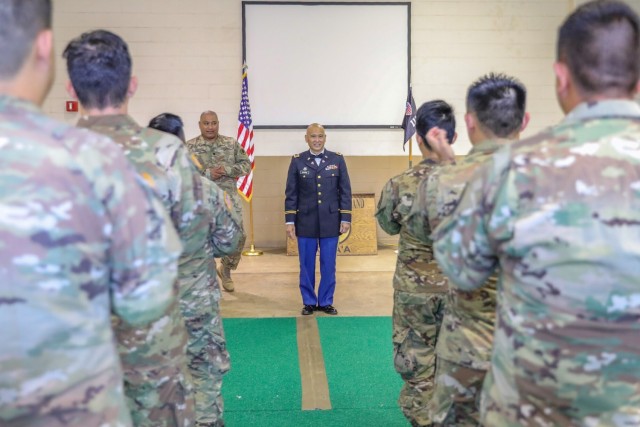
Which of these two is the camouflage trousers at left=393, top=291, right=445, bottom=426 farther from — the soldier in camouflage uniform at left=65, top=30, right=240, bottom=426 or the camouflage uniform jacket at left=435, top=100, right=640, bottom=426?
the camouflage uniform jacket at left=435, top=100, right=640, bottom=426

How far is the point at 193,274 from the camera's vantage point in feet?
8.99

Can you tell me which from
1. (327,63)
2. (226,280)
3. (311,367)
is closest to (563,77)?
(311,367)

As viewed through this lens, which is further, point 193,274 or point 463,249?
point 193,274

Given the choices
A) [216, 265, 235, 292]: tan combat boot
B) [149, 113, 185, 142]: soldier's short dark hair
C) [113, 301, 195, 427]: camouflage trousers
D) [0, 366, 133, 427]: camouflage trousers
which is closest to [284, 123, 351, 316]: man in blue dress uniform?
[216, 265, 235, 292]: tan combat boot

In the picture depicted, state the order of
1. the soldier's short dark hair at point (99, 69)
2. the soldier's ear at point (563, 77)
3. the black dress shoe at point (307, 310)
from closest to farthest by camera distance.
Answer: the soldier's ear at point (563, 77) < the soldier's short dark hair at point (99, 69) < the black dress shoe at point (307, 310)

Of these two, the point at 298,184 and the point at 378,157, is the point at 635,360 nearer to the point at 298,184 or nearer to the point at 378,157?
the point at 298,184

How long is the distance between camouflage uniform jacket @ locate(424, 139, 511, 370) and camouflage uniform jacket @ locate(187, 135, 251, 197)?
12.5ft

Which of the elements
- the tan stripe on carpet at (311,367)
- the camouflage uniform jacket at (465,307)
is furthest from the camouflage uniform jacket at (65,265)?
the tan stripe on carpet at (311,367)

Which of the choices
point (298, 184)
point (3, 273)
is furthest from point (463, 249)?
point (298, 184)

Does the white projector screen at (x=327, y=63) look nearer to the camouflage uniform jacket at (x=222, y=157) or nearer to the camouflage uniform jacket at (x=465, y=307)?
the camouflage uniform jacket at (x=222, y=157)

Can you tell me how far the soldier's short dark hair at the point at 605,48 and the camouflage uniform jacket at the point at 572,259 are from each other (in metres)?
0.05

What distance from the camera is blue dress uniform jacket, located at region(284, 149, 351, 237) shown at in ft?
17.8

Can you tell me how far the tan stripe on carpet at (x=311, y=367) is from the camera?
3473 millimetres

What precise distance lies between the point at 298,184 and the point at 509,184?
426 cm
